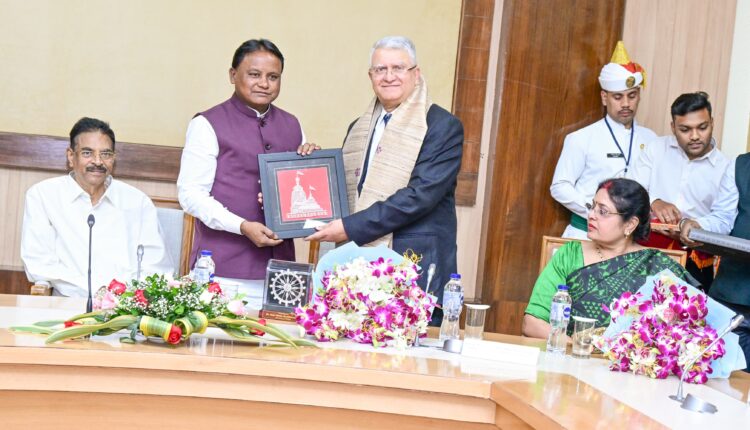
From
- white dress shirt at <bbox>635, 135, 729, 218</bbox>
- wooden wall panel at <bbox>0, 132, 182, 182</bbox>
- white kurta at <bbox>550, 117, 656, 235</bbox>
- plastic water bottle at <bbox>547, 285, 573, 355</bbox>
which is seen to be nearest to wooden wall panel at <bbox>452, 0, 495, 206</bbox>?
white kurta at <bbox>550, 117, 656, 235</bbox>

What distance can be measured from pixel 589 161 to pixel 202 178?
7.52 ft

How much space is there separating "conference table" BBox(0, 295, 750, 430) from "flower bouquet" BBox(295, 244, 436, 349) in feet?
0.82

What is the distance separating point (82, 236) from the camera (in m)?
4.07

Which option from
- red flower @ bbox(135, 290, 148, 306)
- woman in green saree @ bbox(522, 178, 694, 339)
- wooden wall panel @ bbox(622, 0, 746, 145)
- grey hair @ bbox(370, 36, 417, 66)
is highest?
wooden wall panel @ bbox(622, 0, 746, 145)

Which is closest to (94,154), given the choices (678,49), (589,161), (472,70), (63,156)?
(63,156)

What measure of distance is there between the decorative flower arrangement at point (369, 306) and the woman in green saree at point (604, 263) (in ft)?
2.33

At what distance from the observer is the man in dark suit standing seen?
3578 mm

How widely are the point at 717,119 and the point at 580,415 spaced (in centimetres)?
377

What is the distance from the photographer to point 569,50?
17.8 ft

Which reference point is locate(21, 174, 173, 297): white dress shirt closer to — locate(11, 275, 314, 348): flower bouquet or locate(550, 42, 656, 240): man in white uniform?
locate(11, 275, 314, 348): flower bouquet

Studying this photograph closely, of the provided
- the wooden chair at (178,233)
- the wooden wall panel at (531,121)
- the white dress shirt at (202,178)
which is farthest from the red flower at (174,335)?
the wooden wall panel at (531,121)

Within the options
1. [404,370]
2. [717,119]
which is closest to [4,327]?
[404,370]

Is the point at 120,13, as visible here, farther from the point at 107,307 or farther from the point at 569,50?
the point at 107,307

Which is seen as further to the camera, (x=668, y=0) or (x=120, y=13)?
(x=668, y=0)
